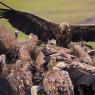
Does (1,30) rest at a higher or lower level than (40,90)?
higher

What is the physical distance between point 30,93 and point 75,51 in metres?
1.70

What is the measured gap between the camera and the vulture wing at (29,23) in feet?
49.4

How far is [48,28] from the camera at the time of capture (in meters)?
15.1

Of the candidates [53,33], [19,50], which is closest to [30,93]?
[19,50]

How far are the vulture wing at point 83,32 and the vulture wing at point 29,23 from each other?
47cm

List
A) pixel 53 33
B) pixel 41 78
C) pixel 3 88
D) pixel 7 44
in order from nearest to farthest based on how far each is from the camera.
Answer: pixel 3 88, pixel 41 78, pixel 7 44, pixel 53 33

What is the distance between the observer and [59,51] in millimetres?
12789

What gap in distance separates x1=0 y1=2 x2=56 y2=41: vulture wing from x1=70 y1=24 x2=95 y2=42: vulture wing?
1.55ft

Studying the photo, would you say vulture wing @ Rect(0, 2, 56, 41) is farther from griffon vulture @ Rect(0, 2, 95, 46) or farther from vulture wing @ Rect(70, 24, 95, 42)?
vulture wing @ Rect(70, 24, 95, 42)

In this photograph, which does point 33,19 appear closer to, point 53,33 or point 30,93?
point 53,33

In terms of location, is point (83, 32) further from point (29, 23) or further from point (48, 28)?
point (29, 23)

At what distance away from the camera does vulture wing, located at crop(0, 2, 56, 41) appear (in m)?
15.1

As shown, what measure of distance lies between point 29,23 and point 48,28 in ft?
1.81

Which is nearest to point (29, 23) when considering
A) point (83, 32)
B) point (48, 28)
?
point (48, 28)
